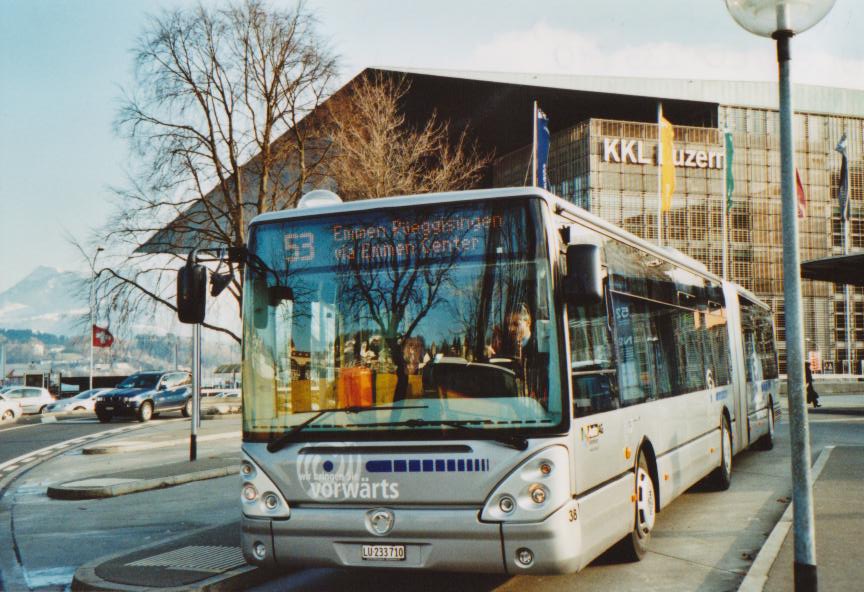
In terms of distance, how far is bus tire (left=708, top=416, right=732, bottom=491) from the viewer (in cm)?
1148

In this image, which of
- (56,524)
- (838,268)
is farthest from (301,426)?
(838,268)

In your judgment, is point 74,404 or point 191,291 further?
point 74,404

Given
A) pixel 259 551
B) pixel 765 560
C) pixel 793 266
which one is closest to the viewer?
pixel 793 266

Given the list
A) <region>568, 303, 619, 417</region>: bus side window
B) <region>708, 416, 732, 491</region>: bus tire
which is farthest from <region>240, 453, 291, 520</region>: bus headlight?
<region>708, 416, 732, 491</region>: bus tire

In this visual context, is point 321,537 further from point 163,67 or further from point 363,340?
point 163,67

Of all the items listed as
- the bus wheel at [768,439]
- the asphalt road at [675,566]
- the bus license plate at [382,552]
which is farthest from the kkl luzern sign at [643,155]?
the bus license plate at [382,552]

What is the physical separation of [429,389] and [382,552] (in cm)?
106

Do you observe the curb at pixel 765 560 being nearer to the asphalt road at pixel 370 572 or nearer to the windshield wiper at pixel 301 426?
the asphalt road at pixel 370 572

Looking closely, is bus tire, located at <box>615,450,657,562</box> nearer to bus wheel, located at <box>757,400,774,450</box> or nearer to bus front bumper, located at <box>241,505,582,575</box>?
bus front bumper, located at <box>241,505,582,575</box>

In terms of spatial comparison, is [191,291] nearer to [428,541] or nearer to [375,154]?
[428,541]

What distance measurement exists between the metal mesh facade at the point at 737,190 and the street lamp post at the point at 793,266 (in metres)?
59.5

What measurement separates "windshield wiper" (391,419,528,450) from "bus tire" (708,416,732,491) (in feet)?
21.8

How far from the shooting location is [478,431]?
224 inches

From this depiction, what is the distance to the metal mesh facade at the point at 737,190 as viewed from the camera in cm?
6700
